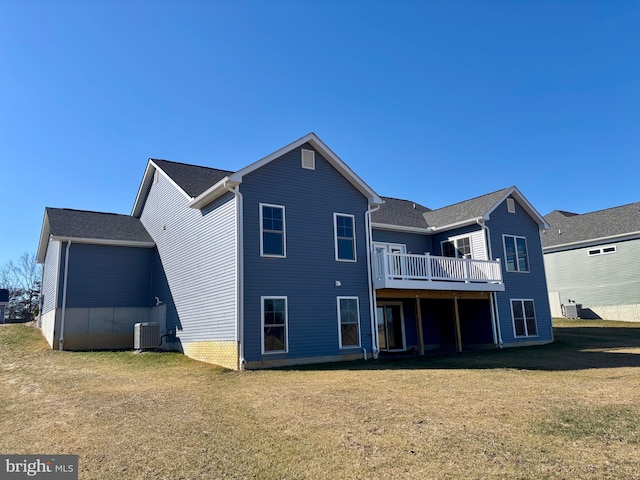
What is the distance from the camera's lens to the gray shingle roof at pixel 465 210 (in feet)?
67.1

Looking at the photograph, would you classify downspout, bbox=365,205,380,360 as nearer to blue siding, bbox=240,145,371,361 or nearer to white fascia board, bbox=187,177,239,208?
blue siding, bbox=240,145,371,361

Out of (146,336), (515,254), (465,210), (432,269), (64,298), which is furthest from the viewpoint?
(465,210)

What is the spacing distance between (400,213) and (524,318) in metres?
7.20

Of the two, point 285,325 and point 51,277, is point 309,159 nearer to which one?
point 285,325

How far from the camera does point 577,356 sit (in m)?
15.8

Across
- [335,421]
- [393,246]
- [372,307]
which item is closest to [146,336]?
[372,307]

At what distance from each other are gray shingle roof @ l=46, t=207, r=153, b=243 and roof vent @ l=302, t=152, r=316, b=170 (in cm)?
883

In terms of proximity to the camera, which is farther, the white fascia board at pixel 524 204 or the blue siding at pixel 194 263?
the white fascia board at pixel 524 204

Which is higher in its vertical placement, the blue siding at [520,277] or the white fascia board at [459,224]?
the white fascia board at [459,224]

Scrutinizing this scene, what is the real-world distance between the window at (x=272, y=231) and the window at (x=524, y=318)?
11.5m

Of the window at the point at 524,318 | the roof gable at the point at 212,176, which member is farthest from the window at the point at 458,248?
the roof gable at the point at 212,176

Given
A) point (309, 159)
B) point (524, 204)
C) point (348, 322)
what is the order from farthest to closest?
point (524, 204), point (309, 159), point (348, 322)

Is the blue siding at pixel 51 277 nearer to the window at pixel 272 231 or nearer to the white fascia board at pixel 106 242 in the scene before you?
the white fascia board at pixel 106 242

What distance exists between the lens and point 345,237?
1633cm
